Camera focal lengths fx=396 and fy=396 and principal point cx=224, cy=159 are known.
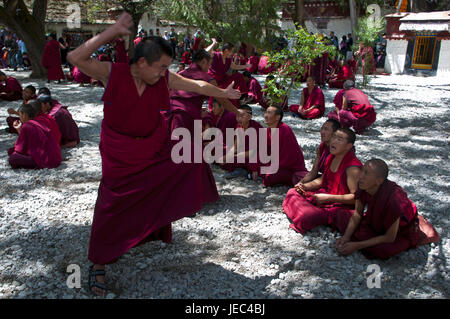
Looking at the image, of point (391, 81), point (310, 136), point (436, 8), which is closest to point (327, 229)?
point (310, 136)

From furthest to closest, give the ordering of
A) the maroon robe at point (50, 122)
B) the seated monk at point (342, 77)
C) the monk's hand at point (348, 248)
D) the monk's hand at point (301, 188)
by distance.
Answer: the seated monk at point (342, 77) < the maroon robe at point (50, 122) < the monk's hand at point (301, 188) < the monk's hand at point (348, 248)

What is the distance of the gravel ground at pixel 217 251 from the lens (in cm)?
228

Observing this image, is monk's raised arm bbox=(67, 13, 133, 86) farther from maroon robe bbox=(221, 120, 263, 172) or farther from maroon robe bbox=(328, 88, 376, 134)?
maroon robe bbox=(328, 88, 376, 134)

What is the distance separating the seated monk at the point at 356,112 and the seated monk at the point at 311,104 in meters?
0.73

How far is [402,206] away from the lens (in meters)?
2.46

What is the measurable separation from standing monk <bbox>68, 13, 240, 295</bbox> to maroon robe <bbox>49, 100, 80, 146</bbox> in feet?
9.94

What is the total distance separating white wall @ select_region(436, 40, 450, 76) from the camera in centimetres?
1334

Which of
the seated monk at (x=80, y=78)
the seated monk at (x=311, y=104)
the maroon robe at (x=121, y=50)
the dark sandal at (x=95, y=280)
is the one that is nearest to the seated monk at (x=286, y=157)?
the dark sandal at (x=95, y=280)

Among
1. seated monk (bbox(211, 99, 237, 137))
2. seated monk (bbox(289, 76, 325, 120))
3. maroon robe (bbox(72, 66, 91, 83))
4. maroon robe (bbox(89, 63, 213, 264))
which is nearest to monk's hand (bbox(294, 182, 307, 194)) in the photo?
maroon robe (bbox(89, 63, 213, 264))

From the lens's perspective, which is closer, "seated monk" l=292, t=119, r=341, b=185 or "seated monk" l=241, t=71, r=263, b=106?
Result: "seated monk" l=292, t=119, r=341, b=185

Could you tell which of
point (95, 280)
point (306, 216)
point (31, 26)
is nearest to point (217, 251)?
point (306, 216)

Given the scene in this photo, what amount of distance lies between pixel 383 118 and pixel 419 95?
323cm

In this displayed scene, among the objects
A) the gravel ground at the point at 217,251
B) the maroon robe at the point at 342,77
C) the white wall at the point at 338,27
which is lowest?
the gravel ground at the point at 217,251

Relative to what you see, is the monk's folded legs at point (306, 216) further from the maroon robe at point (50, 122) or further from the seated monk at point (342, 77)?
the seated monk at point (342, 77)
